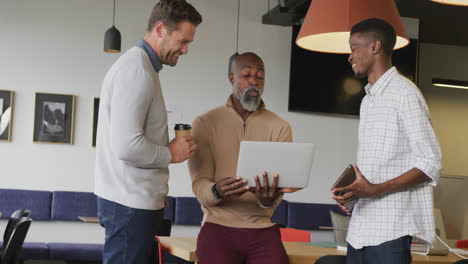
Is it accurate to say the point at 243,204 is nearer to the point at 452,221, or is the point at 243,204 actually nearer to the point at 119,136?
the point at 119,136

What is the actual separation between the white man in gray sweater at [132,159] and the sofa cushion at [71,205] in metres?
4.46

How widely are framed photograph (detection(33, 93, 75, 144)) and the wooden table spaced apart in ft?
11.4

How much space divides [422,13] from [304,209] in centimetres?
280

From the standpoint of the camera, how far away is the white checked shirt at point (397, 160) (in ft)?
6.88

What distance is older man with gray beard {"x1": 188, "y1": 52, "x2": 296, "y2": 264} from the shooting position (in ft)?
8.47

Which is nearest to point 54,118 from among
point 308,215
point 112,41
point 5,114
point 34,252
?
point 5,114

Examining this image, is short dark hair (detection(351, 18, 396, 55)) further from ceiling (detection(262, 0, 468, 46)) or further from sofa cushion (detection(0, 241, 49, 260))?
sofa cushion (detection(0, 241, 49, 260))

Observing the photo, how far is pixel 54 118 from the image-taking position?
262 inches

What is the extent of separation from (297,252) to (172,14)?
141 centimetres

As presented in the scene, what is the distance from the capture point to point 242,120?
2811mm

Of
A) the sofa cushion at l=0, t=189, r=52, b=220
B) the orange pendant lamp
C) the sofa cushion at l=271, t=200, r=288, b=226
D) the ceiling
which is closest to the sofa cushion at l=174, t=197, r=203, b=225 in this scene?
the sofa cushion at l=271, t=200, r=288, b=226

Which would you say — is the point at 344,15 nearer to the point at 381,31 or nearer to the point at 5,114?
the point at 381,31

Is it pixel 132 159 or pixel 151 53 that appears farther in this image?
pixel 151 53

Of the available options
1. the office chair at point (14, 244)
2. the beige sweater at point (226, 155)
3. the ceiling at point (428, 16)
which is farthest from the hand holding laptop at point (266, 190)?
the ceiling at point (428, 16)
